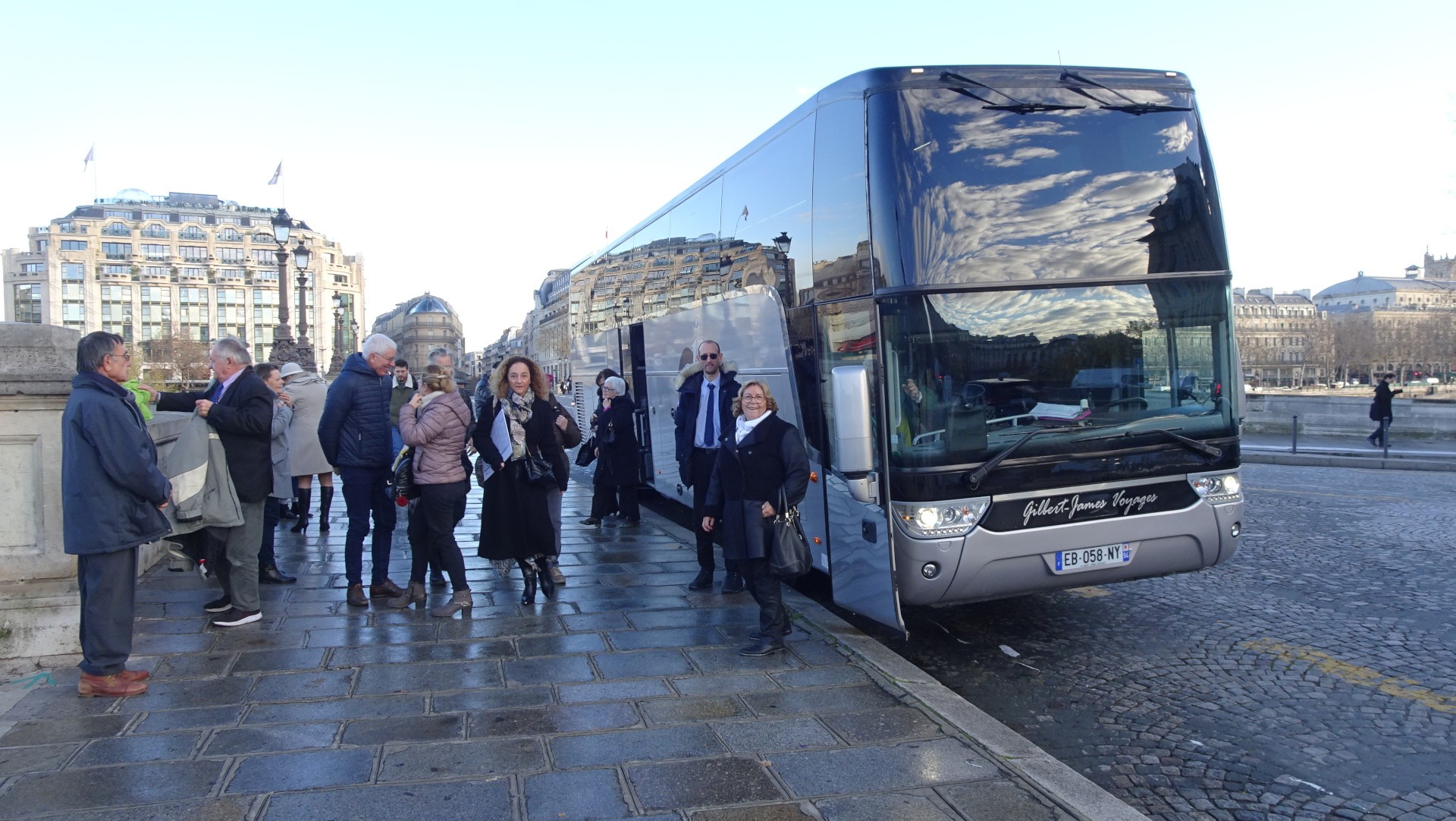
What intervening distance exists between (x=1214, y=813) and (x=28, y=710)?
5.32m

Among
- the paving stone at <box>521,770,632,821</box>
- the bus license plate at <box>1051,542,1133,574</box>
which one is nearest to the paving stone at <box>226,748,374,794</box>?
the paving stone at <box>521,770,632,821</box>

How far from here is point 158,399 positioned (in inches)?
287

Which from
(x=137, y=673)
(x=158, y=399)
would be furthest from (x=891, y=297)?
(x=158, y=399)

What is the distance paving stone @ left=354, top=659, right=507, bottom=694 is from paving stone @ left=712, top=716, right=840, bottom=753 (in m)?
1.40

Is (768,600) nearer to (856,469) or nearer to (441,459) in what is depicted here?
(856,469)

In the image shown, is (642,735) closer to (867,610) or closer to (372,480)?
(867,610)

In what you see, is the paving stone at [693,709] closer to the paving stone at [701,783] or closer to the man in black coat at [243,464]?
the paving stone at [701,783]

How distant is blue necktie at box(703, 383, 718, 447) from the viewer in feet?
25.7

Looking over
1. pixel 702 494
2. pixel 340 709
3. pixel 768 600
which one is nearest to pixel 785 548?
pixel 768 600

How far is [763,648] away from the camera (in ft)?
19.3

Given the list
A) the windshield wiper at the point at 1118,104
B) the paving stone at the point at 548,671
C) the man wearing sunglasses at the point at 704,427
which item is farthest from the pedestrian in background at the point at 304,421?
the windshield wiper at the point at 1118,104

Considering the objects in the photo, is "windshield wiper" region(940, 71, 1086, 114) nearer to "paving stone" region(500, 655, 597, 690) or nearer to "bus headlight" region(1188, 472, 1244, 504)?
"bus headlight" region(1188, 472, 1244, 504)

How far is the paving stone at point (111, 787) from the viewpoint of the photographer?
377cm

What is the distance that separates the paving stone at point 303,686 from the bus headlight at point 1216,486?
499cm
